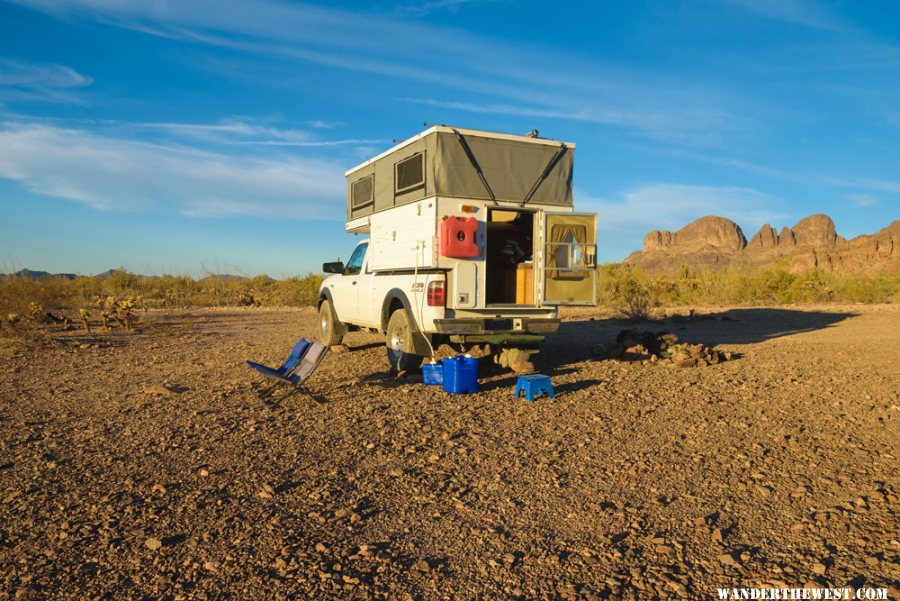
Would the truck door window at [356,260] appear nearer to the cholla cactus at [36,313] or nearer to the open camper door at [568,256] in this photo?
the open camper door at [568,256]

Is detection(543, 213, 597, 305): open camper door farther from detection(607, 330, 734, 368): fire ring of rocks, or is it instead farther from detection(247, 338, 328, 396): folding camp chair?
detection(247, 338, 328, 396): folding camp chair

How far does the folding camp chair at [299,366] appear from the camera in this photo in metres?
6.95

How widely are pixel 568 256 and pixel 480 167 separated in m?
1.63

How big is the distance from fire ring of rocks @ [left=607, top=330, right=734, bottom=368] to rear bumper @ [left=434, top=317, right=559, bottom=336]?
1881 mm

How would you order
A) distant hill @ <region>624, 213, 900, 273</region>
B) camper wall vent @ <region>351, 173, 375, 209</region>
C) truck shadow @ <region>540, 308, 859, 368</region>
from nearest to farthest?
camper wall vent @ <region>351, 173, 375, 209</region> → truck shadow @ <region>540, 308, 859, 368</region> → distant hill @ <region>624, 213, 900, 273</region>

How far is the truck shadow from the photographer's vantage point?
11.1m

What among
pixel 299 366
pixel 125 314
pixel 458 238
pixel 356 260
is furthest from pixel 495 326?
pixel 125 314

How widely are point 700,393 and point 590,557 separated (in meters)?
4.56

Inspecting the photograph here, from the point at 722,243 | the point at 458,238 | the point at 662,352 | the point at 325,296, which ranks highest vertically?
the point at 722,243

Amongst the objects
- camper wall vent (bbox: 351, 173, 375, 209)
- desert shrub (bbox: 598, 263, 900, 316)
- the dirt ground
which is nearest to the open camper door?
the dirt ground

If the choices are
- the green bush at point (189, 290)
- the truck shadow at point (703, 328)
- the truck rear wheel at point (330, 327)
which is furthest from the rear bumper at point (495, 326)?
the green bush at point (189, 290)

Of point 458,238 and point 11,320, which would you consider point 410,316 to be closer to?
point 458,238

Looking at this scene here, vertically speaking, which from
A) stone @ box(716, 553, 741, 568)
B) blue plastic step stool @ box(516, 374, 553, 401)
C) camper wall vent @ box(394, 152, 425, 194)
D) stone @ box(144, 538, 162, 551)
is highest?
camper wall vent @ box(394, 152, 425, 194)

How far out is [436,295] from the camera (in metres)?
7.93
